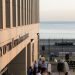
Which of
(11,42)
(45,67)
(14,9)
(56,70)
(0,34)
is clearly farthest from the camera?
(56,70)

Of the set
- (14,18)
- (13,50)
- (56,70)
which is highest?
(14,18)

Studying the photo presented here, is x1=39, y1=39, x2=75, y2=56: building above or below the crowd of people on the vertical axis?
below

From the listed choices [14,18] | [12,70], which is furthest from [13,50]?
[12,70]

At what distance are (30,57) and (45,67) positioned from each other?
1242 mm

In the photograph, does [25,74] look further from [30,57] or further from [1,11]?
[1,11]

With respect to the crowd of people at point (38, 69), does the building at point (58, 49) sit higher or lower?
lower

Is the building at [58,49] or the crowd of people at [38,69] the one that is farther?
the building at [58,49]

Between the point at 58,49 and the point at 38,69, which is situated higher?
the point at 38,69

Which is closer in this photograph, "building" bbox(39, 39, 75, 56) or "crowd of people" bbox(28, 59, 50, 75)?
"crowd of people" bbox(28, 59, 50, 75)

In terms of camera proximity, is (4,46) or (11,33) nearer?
(4,46)

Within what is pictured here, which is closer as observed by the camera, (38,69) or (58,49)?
(38,69)

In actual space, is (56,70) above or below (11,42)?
below

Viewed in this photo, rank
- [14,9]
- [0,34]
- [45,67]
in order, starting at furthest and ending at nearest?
[45,67] → [14,9] → [0,34]

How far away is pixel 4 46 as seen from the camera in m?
14.3
